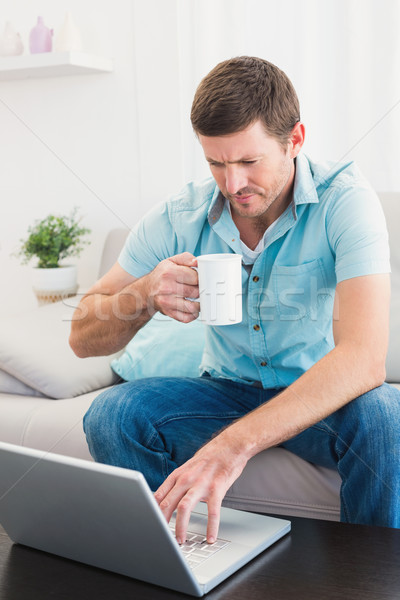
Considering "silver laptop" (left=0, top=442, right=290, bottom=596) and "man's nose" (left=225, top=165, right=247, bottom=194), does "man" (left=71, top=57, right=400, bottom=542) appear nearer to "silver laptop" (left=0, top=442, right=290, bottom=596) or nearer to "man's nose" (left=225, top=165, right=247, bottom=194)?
"man's nose" (left=225, top=165, right=247, bottom=194)

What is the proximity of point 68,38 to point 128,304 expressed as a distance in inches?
61.2

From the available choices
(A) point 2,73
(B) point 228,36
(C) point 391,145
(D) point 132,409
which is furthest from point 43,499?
(A) point 2,73

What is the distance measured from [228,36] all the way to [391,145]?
2.33 ft

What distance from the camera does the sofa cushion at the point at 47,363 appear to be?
6.07 ft

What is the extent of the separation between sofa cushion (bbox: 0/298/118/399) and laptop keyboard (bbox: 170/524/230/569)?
94cm

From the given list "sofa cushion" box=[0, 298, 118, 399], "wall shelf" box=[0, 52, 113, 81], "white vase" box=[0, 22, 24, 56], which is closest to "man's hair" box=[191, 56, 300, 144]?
"sofa cushion" box=[0, 298, 118, 399]

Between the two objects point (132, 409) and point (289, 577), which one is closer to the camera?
point (289, 577)

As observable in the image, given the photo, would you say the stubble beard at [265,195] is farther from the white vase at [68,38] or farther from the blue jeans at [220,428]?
the white vase at [68,38]

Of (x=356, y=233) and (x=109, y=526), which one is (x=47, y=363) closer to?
(x=356, y=233)

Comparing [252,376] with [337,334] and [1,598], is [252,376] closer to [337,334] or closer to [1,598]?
[337,334]

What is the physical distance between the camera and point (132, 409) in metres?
1.41

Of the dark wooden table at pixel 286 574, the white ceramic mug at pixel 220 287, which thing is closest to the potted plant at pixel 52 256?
the white ceramic mug at pixel 220 287

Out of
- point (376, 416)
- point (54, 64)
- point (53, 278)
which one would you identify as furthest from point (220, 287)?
point (54, 64)

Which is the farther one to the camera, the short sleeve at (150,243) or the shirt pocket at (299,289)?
the short sleeve at (150,243)
